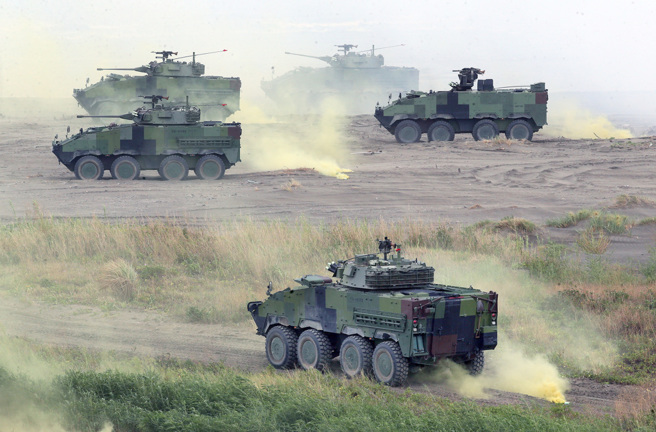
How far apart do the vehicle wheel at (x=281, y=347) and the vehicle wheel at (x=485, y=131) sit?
27001 millimetres

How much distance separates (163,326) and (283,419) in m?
6.02

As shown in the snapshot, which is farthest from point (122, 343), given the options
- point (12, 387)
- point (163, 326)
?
point (12, 387)

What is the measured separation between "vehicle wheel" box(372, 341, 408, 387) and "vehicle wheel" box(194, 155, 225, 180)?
1968 centimetres

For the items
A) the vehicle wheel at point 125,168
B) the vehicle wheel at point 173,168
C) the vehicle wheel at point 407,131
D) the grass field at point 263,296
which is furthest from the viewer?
the vehicle wheel at point 407,131

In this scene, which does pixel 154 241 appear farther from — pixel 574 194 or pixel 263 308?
pixel 574 194

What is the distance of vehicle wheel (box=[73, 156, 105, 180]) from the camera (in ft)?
95.3

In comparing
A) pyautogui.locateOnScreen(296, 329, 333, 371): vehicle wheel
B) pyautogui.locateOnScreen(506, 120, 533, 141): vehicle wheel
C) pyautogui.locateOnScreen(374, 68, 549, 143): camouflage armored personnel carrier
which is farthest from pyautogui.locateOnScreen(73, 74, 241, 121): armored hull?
pyautogui.locateOnScreen(296, 329, 333, 371): vehicle wheel

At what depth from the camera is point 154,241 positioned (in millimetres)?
18859

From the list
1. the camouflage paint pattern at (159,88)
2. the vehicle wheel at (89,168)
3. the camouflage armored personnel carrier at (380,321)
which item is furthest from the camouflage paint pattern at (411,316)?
the camouflage paint pattern at (159,88)

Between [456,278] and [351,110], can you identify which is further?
[351,110]

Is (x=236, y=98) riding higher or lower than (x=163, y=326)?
higher

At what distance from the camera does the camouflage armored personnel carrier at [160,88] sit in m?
43.4

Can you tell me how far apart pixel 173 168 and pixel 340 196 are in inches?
251

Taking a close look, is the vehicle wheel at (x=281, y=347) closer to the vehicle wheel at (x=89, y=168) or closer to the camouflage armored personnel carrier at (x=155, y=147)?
the camouflage armored personnel carrier at (x=155, y=147)
